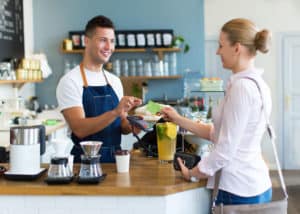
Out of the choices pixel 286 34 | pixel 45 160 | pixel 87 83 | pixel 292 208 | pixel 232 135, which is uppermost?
pixel 286 34

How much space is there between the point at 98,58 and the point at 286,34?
17.8 feet

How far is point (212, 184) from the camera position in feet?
6.66

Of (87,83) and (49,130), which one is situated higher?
(87,83)

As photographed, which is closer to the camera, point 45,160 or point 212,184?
point 212,184

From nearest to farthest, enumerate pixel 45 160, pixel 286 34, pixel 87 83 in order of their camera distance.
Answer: pixel 87 83
pixel 45 160
pixel 286 34

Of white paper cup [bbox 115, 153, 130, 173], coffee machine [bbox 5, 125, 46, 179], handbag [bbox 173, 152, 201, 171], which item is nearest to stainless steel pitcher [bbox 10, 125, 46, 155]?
coffee machine [bbox 5, 125, 46, 179]

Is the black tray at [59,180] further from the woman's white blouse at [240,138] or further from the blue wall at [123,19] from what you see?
the blue wall at [123,19]

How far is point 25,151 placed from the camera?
6.49ft

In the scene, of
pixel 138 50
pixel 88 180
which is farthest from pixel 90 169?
pixel 138 50

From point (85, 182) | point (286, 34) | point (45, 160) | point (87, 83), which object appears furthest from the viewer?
point (286, 34)

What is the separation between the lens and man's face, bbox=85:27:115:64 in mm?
2555

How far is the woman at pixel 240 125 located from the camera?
1794 mm

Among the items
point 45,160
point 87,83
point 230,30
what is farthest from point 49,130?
point 230,30

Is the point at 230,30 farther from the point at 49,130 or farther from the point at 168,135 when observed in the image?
the point at 49,130
